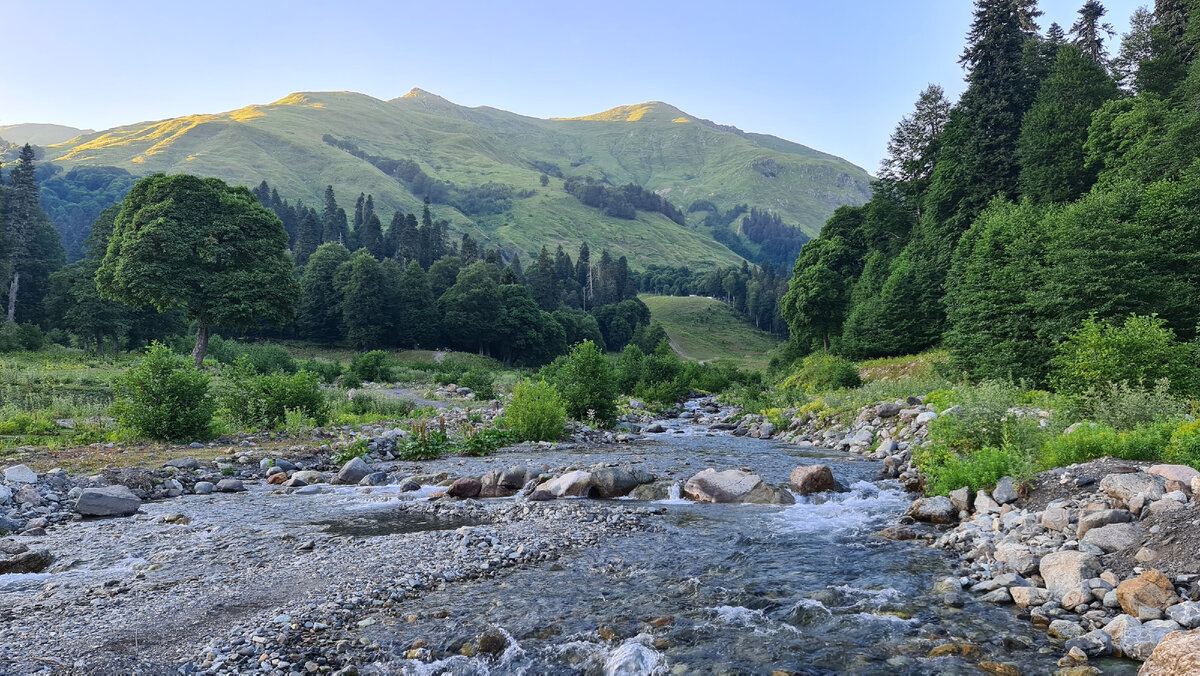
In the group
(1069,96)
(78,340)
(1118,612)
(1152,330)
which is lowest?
(78,340)

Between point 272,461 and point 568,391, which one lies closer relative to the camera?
point 272,461

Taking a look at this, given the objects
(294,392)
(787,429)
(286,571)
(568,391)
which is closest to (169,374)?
(294,392)

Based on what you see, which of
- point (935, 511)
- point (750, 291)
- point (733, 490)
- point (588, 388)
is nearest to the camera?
point (935, 511)

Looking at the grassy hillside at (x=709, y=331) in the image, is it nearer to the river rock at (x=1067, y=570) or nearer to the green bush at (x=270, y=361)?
the green bush at (x=270, y=361)

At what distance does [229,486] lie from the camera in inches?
626

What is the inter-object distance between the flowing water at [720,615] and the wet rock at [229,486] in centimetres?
1014

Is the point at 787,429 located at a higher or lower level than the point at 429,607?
lower

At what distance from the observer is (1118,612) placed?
7.64 m

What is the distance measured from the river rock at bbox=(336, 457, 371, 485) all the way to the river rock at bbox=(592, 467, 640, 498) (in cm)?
728

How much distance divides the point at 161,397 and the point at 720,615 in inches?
844

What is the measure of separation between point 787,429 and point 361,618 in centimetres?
2836

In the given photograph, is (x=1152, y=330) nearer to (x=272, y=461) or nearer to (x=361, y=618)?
(x=361, y=618)

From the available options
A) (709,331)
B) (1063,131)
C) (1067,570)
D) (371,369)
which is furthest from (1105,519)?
(709,331)

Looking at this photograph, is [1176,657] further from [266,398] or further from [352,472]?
[266,398]
